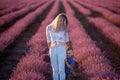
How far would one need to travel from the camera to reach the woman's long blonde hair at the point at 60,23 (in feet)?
19.5

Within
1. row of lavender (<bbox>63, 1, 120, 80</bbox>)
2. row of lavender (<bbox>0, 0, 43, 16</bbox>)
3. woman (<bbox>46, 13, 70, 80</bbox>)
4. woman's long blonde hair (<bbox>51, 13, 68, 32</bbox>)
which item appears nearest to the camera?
woman's long blonde hair (<bbox>51, 13, 68, 32</bbox>)

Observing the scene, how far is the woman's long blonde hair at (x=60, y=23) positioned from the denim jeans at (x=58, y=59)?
388 mm

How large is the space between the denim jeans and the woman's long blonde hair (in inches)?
15.3

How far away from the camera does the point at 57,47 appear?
628cm

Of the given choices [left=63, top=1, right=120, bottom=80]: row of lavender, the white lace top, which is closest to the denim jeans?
the white lace top

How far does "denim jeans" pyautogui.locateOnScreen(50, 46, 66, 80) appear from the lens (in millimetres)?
6277

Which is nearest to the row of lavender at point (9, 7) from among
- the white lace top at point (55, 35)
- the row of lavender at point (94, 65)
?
the row of lavender at point (94, 65)

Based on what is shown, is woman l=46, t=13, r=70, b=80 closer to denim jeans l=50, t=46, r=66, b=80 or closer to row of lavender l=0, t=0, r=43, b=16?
denim jeans l=50, t=46, r=66, b=80

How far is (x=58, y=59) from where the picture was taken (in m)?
6.32

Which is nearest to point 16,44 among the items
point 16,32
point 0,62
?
point 16,32

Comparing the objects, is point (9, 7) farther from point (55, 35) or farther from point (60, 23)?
point (60, 23)

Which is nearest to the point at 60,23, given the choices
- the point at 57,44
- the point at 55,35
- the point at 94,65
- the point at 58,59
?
the point at 55,35

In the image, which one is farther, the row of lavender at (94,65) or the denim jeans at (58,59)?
the row of lavender at (94,65)

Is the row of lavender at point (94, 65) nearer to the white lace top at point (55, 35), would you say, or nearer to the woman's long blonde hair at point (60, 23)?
the white lace top at point (55, 35)
